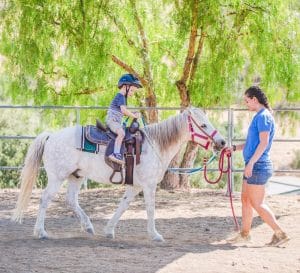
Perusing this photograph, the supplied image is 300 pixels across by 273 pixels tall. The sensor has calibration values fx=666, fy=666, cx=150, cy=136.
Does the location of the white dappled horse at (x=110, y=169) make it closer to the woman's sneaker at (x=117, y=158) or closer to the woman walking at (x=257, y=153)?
the woman's sneaker at (x=117, y=158)

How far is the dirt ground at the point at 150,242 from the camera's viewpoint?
535 centimetres

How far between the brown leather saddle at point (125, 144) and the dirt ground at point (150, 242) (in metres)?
0.70

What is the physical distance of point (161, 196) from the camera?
993 centimetres

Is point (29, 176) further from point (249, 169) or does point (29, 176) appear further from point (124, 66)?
point (124, 66)

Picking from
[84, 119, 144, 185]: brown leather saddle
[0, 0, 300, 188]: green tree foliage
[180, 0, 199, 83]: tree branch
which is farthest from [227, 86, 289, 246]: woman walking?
[180, 0, 199, 83]: tree branch

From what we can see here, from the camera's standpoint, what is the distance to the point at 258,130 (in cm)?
609

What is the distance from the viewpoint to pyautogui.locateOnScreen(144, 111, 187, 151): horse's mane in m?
6.64

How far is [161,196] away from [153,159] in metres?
3.39

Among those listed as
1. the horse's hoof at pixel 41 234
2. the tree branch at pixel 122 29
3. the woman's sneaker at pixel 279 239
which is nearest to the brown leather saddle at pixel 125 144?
the horse's hoof at pixel 41 234

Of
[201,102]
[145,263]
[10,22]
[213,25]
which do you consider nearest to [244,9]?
[213,25]

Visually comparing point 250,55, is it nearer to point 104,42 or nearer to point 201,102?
point 201,102

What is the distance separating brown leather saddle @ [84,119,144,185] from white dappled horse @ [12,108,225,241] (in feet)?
0.24

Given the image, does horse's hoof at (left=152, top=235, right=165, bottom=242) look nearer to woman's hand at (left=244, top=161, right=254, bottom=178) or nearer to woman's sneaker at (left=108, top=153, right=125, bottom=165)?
woman's sneaker at (left=108, top=153, right=125, bottom=165)

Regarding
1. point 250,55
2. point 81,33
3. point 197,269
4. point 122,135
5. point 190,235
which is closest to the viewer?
point 197,269
